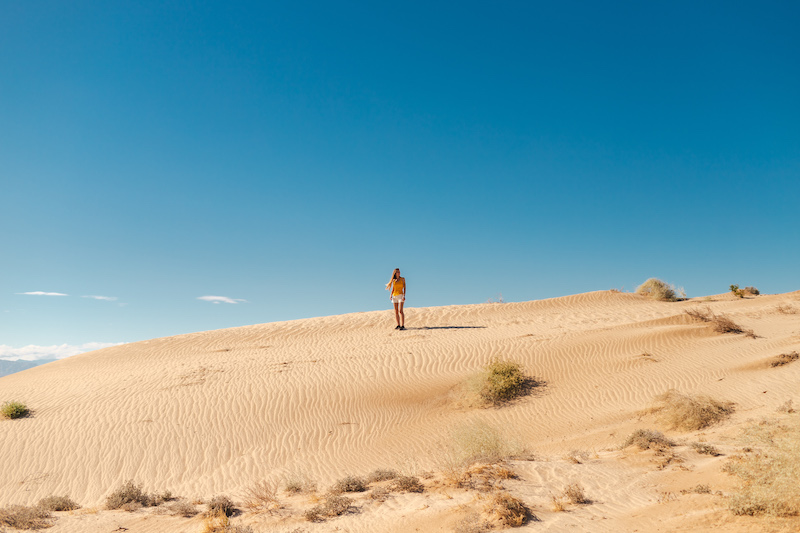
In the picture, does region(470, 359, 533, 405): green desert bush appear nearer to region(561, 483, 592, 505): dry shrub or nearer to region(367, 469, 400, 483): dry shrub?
region(367, 469, 400, 483): dry shrub

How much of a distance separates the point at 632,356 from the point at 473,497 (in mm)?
9947

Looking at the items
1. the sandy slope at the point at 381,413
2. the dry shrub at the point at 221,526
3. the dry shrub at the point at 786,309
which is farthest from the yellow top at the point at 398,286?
the dry shrub at the point at 786,309

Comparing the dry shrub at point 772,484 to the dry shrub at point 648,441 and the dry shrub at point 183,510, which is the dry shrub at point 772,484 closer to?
the dry shrub at point 648,441

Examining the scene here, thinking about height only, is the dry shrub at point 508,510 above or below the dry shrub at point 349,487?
above

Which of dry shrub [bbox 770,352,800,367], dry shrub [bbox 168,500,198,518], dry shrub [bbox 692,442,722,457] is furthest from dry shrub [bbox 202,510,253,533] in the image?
dry shrub [bbox 770,352,800,367]

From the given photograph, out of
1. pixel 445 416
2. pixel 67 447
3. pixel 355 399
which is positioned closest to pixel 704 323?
pixel 445 416

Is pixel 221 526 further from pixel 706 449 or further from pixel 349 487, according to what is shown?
pixel 706 449

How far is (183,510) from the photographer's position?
591 cm

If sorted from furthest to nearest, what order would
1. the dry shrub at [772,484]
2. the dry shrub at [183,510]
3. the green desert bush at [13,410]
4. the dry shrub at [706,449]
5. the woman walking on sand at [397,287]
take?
the woman walking on sand at [397,287] < the green desert bush at [13,410] < the dry shrub at [706,449] < the dry shrub at [183,510] < the dry shrub at [772,484]

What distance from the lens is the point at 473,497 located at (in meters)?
5.45

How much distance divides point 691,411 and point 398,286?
1023 cm

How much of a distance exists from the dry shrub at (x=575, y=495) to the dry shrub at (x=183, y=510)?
4499 mm

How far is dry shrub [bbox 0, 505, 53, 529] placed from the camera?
17.9 feet

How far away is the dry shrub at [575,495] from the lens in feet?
18.0
